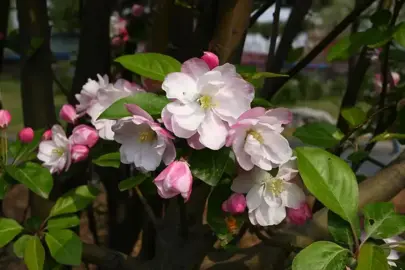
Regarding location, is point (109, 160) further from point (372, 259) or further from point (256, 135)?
point (372, 259)

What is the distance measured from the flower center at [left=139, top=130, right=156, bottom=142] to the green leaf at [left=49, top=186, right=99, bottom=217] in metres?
0.31

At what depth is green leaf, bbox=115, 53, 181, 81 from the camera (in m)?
0.64

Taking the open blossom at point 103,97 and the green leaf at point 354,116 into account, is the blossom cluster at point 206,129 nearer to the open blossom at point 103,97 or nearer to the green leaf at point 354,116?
the open blossom at point 103,97

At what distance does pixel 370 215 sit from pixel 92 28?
2.72 feet

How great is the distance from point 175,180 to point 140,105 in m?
0.09

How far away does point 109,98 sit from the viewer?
81 centimetres

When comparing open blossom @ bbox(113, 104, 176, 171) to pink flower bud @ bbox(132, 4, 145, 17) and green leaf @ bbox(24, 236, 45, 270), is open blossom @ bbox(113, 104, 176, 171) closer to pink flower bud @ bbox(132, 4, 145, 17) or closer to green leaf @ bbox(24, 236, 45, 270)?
green leaf @ bbox(24, 236, 45, 270)

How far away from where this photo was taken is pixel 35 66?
1.20 meters

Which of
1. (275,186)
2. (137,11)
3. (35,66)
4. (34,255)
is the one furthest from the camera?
(137,11)

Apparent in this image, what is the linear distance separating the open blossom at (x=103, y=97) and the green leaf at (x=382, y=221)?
335 millimetres

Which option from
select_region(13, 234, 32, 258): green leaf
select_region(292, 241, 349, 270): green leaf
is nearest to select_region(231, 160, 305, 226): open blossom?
select_region(292, 241, 349, 270): green leaf

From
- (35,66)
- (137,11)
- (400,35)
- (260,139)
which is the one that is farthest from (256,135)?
(137,11)

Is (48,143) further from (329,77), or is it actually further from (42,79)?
(329,77)

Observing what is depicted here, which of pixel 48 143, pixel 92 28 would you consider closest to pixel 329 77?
pixel 92 28
